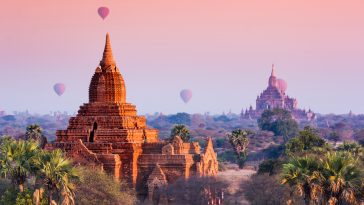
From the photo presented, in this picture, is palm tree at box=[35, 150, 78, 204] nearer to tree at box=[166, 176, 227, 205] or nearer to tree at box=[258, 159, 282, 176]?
tree at box=[166, 176, 227, 205]

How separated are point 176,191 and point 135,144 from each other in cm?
550

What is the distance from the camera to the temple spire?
2844 inches

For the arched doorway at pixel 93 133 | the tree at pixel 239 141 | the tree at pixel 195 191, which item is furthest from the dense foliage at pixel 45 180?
the tree at pixel 239 141

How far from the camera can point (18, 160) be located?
164ft

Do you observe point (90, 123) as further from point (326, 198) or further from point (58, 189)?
point (326, 198)

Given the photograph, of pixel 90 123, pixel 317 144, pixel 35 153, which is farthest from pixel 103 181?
pixel 317 144

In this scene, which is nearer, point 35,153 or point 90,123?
point 35,153

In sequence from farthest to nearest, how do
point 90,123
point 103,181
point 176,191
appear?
point 90,123 < point 176,191 < point 103,181

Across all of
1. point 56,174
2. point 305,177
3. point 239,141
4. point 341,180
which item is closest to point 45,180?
point 56,174

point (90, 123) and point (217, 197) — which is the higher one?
point (90, 123)

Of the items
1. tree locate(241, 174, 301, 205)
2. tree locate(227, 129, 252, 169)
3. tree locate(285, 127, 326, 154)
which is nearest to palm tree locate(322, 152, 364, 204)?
tree locate(241, 174, 301, 205)

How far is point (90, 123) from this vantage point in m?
68.9

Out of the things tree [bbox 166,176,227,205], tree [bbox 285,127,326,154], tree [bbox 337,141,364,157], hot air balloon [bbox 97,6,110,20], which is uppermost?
hot air balloon [bbox 97,6,110,20]

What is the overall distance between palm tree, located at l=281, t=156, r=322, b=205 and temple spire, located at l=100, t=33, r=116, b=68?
2935 cm
